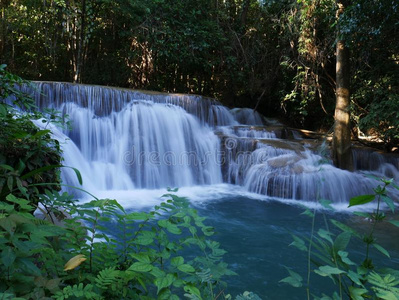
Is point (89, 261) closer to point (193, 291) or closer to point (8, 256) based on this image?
point (8, 256)

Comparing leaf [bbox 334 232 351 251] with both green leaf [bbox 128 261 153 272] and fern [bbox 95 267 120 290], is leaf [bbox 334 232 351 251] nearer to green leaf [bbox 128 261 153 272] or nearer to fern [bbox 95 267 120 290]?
green leaf [bbox 128 261 153 272]

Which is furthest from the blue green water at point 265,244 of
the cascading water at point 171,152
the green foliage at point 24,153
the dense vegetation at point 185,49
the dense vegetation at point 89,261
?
the dense vegetation at point 185,49

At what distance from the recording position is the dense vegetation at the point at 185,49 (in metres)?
12.1

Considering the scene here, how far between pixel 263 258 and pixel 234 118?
889 cm

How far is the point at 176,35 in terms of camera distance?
13.1 meters

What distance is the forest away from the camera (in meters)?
1.42

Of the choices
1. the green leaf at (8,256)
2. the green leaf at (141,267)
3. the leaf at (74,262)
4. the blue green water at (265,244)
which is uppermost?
the green leaf at (8,256)

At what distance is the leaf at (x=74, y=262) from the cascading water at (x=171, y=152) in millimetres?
5800

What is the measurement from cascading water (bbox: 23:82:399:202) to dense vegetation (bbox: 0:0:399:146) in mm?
3762

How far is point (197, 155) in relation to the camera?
9.47m

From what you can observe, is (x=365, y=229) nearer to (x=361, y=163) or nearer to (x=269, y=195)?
(x=269, y=195)

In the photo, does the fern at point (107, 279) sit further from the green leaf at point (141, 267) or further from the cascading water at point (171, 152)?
the cascading water at point (171, 152)

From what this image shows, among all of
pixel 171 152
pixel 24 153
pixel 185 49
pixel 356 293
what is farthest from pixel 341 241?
pixel 185 49

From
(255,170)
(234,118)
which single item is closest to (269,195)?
(255,170)
